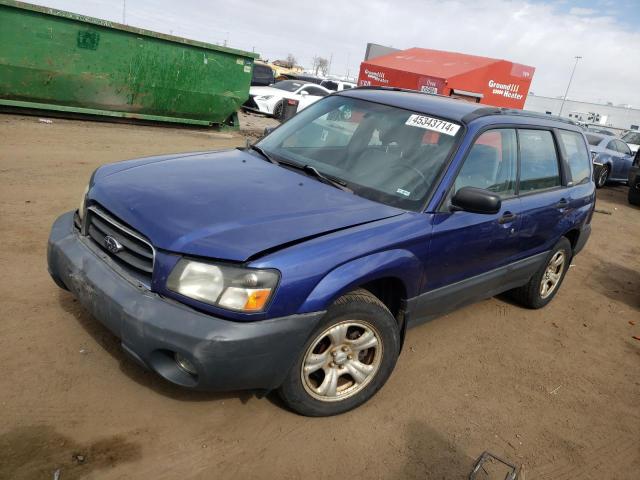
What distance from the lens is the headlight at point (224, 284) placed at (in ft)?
7.38

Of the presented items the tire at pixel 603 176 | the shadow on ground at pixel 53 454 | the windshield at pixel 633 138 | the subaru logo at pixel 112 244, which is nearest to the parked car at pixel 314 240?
the subaru logo at pixel 112 244

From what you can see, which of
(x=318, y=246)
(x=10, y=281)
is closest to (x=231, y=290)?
(x=318, y=246)

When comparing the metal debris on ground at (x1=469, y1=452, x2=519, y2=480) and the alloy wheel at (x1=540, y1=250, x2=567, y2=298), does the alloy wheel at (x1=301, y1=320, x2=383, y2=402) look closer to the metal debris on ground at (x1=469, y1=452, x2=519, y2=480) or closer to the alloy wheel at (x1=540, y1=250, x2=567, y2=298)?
the metal debris on ground at (x1=469, y1=452, x2=519, y2=480)

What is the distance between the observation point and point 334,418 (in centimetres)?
283

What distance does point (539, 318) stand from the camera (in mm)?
4723

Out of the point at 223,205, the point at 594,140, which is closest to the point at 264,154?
the point at 223,205

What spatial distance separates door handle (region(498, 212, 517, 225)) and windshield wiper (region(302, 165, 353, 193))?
118 cm

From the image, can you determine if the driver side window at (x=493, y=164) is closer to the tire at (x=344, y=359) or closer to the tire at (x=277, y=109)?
the tire at (x=344, y=359)

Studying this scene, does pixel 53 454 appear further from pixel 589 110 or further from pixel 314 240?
pixel 589 110

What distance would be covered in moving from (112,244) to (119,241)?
0.12 feet

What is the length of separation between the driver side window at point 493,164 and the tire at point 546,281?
121 cm

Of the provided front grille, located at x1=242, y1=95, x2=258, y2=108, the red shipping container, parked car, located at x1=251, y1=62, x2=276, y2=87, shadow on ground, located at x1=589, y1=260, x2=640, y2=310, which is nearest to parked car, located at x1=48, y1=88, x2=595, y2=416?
shadow on ground, located at x1=589, y1=260, x2=640, y2=310

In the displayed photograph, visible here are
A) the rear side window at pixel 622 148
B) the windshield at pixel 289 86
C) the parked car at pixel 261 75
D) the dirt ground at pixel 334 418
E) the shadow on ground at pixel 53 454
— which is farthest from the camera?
the parked car at pixel 261 75

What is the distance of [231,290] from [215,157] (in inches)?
60.4
